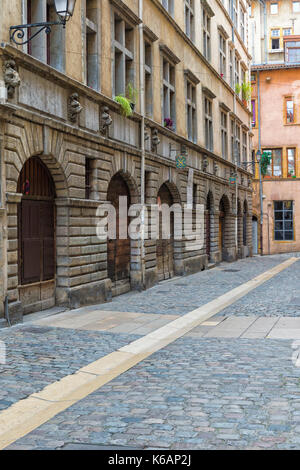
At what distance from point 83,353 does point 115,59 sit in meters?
9.75

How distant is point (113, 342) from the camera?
29.5 feet

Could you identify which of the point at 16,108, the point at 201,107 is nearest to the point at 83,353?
the point at 16,108

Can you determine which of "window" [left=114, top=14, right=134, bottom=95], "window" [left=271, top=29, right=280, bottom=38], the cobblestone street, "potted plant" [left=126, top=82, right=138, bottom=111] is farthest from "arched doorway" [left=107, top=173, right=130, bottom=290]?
"window" [left=271, top=29, right=280, bottom=38]

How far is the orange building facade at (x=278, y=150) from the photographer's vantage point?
40.5 metres

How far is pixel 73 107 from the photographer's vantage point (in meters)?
12.3

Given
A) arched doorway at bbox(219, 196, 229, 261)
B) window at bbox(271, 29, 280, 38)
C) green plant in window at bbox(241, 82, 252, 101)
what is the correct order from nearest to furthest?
arched doorway at bbox(219, 196, 229, 261) → green plant in window at bbox(241, 82, 252, 101) → window at bbox(271, 29, 280, 38)

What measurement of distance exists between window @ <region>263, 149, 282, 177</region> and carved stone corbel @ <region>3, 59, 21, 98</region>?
32498mm

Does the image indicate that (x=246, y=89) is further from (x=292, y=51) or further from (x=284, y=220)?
(x=292, y=51)

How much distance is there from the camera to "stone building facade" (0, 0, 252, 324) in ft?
34.3

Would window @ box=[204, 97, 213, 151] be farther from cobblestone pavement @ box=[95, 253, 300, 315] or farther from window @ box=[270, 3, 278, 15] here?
window @ box=[270, 3, 278, 15]

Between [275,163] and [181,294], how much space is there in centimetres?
2760

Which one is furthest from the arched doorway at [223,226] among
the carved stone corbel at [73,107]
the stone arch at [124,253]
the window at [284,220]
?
the carved stone corbel at [73,107]

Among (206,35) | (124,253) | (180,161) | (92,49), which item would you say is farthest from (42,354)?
(206,35)
